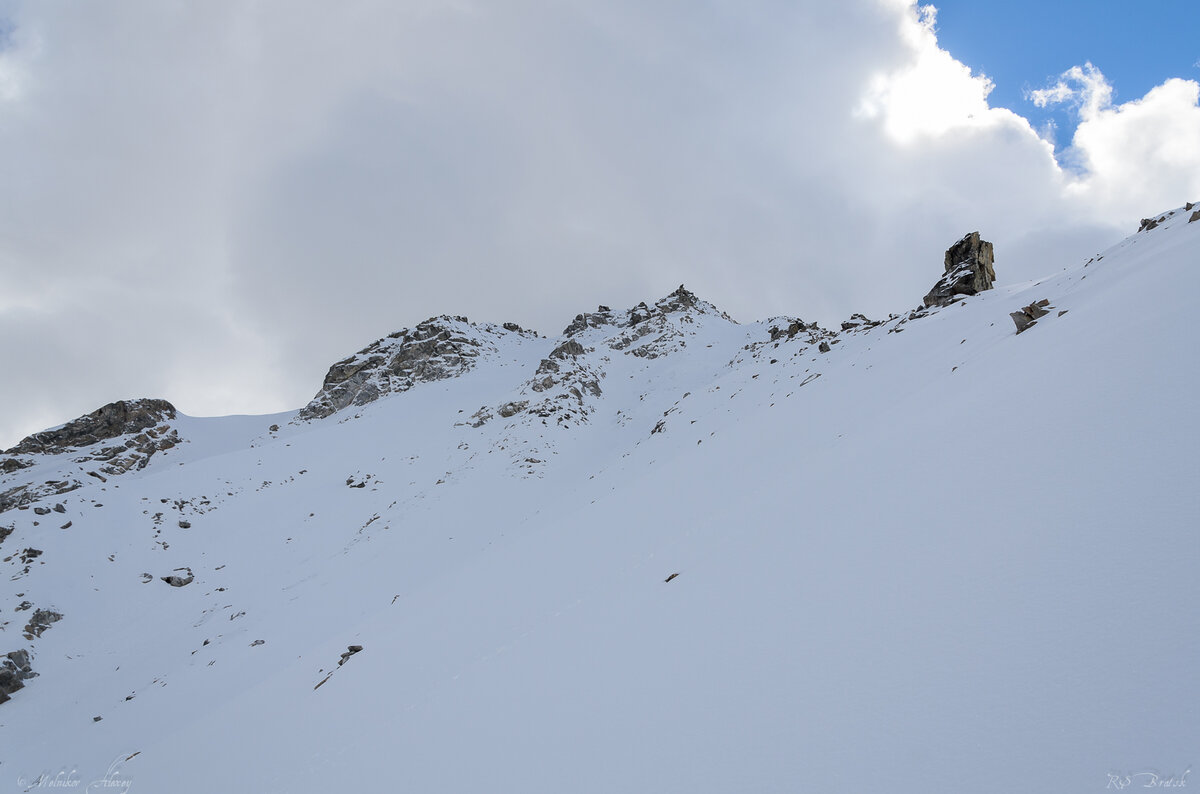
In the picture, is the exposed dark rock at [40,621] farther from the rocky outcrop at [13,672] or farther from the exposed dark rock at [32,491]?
the exposed dark rock at [32,491]

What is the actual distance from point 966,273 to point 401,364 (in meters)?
56.0

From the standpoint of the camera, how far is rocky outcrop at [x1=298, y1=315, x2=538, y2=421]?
183ft

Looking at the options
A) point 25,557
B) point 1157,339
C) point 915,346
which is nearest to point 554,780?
point 1157,339

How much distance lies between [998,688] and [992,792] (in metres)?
0.67

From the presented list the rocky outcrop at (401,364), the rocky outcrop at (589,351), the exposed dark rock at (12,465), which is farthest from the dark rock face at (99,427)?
the rocky outcrop at (589,351)

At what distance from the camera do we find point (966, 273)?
26.3 metres

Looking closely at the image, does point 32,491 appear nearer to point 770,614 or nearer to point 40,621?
point 40,621

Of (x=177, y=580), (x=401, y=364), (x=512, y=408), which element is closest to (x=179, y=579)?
(x=177, y=580)

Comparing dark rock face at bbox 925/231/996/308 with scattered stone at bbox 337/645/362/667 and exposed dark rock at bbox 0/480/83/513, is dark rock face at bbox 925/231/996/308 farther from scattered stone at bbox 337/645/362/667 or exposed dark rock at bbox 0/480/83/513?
exposed dark rock at bbox 0/480/83/513

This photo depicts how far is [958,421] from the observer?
721cm

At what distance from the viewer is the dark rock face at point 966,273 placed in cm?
2603

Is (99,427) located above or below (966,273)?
above

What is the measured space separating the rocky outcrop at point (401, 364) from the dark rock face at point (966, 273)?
152 feet

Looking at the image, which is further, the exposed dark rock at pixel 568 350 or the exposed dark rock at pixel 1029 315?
the exposed dark rock at pixel 568 350
